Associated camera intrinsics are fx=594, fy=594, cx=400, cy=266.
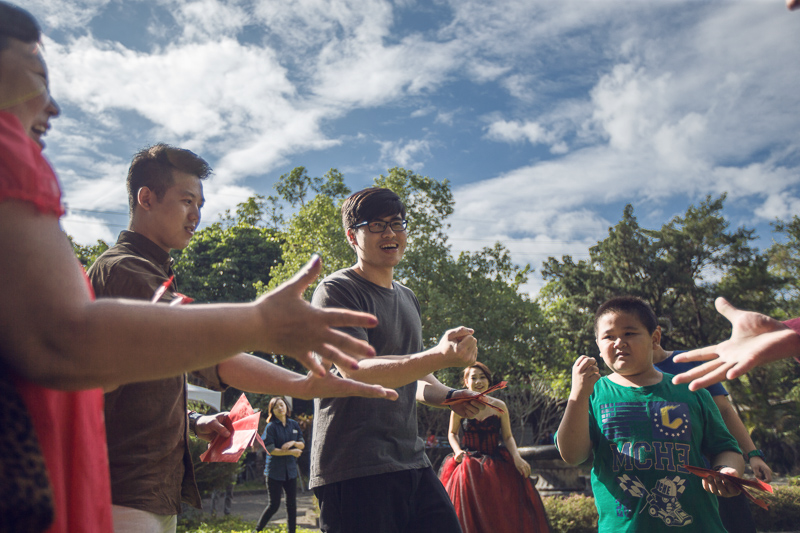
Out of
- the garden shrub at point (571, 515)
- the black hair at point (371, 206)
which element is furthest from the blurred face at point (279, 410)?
the black hair at point (371, 206)

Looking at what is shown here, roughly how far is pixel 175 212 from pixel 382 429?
1.29m

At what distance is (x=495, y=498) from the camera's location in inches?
232

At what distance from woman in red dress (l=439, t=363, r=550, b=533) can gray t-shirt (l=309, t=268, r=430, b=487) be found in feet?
9.30

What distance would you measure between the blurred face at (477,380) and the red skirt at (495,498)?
0.78m

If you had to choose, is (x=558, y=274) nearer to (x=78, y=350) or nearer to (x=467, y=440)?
(x=467, y=440)

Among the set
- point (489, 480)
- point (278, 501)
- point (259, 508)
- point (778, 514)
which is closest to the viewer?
point (489, 480)

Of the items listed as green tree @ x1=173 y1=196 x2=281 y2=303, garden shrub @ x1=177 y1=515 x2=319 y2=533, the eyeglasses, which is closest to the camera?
the eyeglasses

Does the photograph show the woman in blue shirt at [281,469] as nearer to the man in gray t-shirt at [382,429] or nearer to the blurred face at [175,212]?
the man in gray t-shirt at [382,429]

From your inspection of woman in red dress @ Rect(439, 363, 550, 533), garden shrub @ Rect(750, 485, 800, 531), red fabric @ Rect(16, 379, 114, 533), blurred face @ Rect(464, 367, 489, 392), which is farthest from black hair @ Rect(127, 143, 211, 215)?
garden shrub @ Rect(750, 485, 800, 531)

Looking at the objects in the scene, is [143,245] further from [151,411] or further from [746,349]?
[746,349]

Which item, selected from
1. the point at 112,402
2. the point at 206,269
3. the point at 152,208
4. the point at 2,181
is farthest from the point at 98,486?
the point at 206,269

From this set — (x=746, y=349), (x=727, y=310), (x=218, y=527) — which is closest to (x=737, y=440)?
(x=727, y=310)

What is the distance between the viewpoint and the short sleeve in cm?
94

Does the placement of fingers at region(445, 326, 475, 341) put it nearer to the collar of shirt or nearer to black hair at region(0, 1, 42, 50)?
the collar of shirt
